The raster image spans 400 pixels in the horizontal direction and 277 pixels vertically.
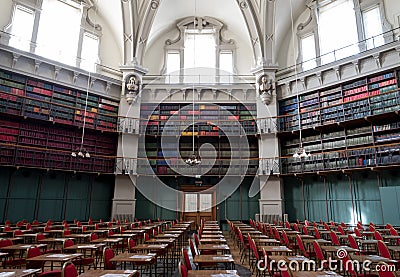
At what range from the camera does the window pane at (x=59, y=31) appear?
40.8 ft

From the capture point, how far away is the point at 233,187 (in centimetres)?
1390

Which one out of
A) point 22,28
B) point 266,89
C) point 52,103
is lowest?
point 52,103

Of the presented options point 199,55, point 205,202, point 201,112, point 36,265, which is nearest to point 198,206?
point 205,202

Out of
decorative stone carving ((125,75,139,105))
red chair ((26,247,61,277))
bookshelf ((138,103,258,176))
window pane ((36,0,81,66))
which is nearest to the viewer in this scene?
red chair ((26,247,61,277))

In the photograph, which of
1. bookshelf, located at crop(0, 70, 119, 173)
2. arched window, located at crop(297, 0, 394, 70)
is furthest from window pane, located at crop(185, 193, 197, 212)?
arched window, located at crop(297, 0, 394, 70)

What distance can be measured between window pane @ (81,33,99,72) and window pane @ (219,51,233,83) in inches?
260

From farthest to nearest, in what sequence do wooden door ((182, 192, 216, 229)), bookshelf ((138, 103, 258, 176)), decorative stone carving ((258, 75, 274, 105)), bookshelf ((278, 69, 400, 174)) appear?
wooden door ((182, 192, 216, 229)), decorative stone carving ((258, 75, 274, 105)), bookshelf ((138, 103, 258, 176)), bookshelf ((278, 69, 400, 174))

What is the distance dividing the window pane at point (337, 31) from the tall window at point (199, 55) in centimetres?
569

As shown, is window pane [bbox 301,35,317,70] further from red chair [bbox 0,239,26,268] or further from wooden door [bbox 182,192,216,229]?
red chair [bbox 0,239,26,268]

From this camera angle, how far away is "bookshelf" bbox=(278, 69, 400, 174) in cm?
1016

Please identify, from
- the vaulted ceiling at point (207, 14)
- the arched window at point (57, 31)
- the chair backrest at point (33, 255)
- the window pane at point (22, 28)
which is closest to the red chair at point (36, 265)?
the chair backrest at point (33, 255)

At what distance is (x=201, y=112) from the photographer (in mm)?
14391

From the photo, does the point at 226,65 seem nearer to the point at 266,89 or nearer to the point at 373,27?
the point at 266,89

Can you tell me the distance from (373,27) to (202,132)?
347 inches
